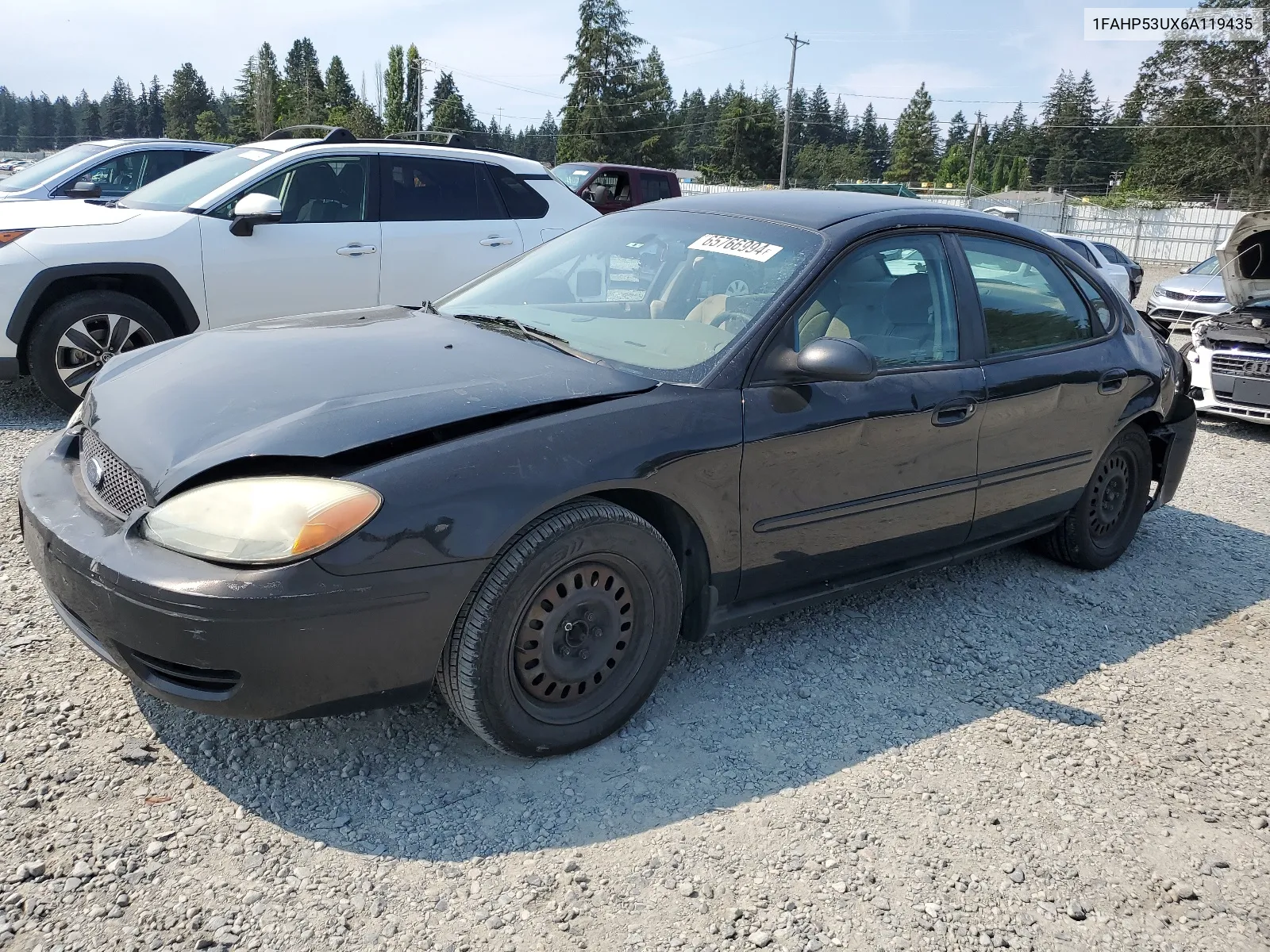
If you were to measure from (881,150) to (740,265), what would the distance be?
115 metres

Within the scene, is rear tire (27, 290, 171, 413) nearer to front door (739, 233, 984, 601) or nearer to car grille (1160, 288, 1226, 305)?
front door (739, 233, 984, 601)

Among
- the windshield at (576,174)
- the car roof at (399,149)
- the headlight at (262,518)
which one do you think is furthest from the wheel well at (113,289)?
the windshield at (576,174)

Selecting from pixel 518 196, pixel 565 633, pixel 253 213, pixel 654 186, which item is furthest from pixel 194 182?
pixel 654 186

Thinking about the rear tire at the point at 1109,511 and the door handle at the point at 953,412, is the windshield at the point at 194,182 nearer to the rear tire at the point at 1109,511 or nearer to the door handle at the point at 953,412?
the door handle at the point at 953,412

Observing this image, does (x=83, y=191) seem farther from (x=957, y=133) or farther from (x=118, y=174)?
(x=957, y=133)

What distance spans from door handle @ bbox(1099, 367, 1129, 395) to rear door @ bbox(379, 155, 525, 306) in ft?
13.7

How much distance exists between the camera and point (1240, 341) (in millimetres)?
7902

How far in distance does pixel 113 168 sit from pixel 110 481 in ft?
31.9

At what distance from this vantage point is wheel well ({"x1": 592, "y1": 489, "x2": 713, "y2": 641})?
296cm

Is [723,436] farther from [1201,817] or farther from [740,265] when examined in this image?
[1201,817]

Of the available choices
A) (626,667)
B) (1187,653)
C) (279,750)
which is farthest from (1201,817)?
(279,750)

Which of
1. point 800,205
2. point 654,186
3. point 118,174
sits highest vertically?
point 654,186

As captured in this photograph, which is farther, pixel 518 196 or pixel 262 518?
pixel 518 196

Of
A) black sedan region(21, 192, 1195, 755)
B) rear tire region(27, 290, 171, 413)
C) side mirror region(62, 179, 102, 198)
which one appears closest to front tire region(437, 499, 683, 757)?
black sedan region(21, 192, 1195, 755)
